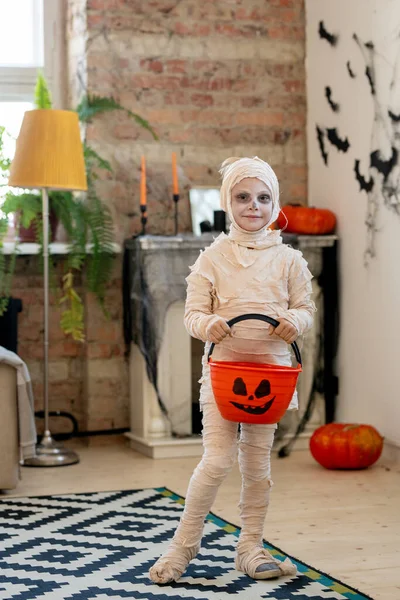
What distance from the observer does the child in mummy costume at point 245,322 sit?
8.19ft

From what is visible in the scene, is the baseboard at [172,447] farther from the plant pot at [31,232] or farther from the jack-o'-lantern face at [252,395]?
the jack-o'-lantern face at [252,395]

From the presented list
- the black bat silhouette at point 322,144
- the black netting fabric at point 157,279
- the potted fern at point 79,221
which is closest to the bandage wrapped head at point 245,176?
the black netting fabric at point 157,279

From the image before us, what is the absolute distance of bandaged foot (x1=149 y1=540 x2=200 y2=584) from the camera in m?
2.48

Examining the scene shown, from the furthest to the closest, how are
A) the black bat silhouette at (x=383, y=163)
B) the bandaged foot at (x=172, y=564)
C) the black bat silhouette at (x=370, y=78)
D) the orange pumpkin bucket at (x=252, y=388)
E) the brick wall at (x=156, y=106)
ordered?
1. the brick wall at (x=156, y=106)
2. the black bat silhouette at (x=370, y=78)
3. the black bat silhouette at (x=383, y=163)
4. the bandaged foot at (x=172, y=564)
5. the orange pumpkin bucket at (x=252, y=388)

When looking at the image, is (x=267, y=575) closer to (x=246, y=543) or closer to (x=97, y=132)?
(x=246, y=543)

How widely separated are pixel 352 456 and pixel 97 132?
1834mm

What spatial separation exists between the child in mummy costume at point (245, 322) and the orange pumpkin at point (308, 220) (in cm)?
194

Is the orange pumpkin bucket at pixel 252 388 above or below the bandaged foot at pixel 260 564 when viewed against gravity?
above

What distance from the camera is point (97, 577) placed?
2.55m

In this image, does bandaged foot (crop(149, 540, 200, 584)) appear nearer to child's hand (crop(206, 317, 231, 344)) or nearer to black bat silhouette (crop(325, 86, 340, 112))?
child's hand (crop(206, 317, 231, 344))

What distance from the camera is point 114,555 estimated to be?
277 cm

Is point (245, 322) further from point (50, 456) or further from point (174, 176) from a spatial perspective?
point (174, 176)

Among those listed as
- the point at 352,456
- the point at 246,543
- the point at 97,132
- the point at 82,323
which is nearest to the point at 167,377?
the point at 82,323

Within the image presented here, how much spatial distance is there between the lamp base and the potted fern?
504 mm
